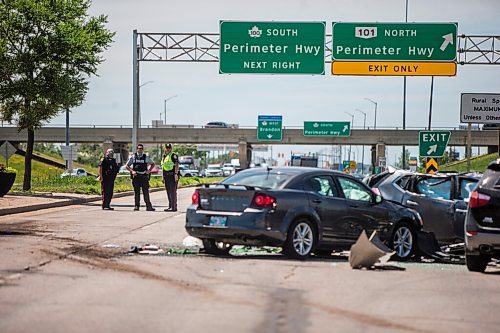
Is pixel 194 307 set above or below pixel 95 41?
below

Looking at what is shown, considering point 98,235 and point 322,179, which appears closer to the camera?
point 322,179

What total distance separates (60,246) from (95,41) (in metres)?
24.5

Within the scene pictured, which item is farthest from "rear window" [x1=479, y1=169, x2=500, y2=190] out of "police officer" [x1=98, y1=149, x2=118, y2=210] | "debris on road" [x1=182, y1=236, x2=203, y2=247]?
"police officer" [x1=98, y1=149, x2=118, y2=210]

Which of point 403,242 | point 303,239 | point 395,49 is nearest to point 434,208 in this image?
point 403,242

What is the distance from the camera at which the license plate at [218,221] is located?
575 inches

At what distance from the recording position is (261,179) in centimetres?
1526

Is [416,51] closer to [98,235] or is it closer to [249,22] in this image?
[249,22]

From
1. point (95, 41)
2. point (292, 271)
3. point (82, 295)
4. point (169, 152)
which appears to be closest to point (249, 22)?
point (95, 41)

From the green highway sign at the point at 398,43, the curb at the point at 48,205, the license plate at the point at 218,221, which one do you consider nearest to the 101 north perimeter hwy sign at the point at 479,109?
the green highway sign at the point at 398,43

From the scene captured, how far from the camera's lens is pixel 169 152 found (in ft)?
92.2

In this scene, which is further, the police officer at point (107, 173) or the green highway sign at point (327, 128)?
the green highway sign at point (327, 128)

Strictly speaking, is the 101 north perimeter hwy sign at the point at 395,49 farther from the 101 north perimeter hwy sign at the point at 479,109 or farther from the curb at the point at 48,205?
the curb at the point at 48,205

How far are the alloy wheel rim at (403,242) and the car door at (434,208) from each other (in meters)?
2.18

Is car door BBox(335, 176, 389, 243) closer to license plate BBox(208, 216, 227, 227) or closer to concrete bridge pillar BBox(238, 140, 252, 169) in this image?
license plate BBox(208, 216, 227, 227)
